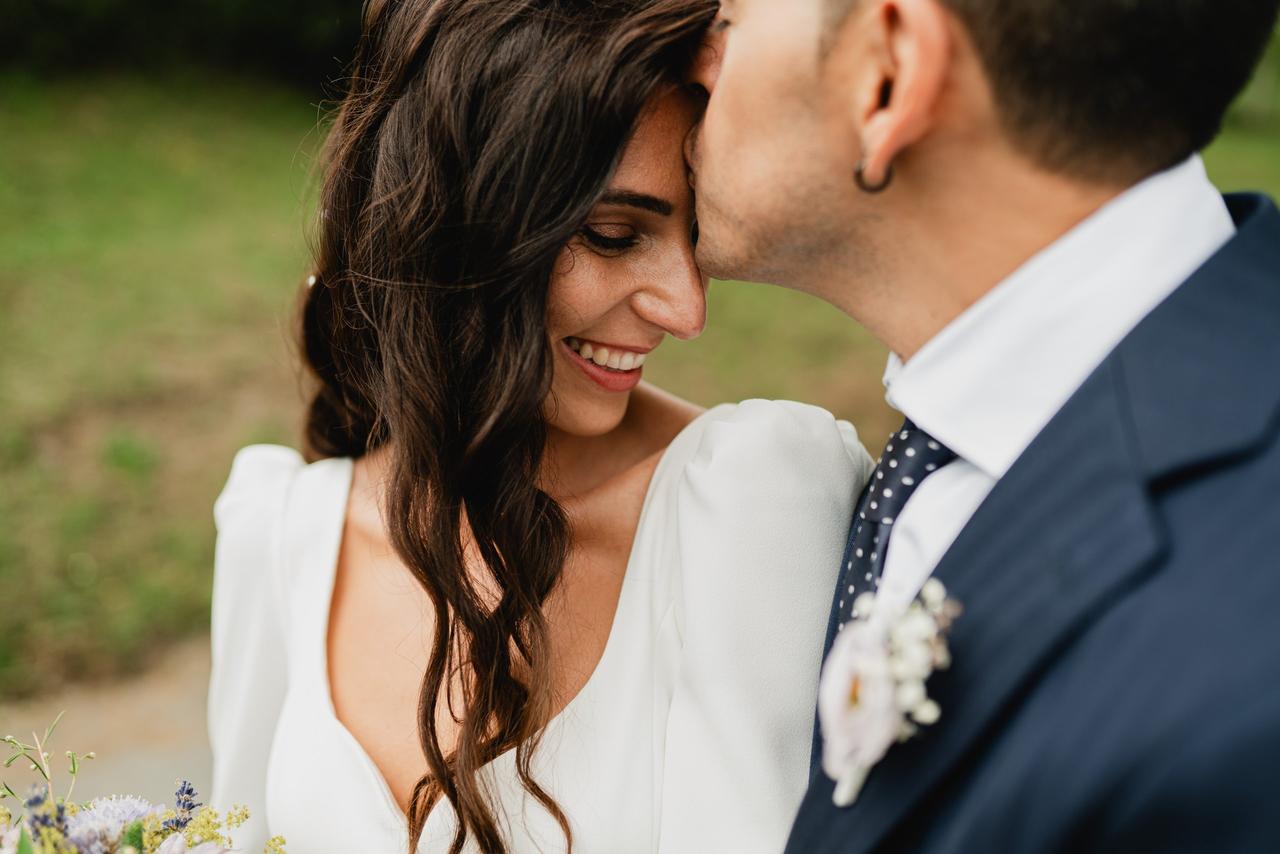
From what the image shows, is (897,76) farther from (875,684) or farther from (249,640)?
(249,640)

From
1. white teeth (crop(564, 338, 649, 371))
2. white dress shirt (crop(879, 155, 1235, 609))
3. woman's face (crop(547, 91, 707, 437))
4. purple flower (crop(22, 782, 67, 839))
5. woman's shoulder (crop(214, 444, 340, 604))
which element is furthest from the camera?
woman's shoulder (crop(214, 444, 340, 604))

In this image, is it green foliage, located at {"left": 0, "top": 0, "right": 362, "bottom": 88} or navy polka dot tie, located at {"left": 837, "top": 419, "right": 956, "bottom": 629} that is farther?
green foliage, located at {"left": 0, "top": 0, "right": 362, "bottom": 88}

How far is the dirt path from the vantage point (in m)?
4.69

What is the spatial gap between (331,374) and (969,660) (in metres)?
1.84

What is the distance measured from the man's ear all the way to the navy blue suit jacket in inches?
16.7

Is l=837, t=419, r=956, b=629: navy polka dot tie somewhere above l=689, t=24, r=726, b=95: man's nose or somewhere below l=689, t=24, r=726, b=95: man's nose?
below

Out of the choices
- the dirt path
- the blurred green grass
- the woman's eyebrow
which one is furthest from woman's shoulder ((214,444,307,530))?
the dirt path

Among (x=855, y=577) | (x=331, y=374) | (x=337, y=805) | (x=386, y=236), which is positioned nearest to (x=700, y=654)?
(x=855, y=577)

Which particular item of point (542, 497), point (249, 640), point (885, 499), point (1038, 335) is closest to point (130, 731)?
point (249, 640)

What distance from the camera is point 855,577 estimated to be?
1947 millimetres

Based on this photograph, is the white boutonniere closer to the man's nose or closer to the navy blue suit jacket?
the navy blue suit jacket

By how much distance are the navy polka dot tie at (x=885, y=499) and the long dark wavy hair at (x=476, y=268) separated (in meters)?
0.66

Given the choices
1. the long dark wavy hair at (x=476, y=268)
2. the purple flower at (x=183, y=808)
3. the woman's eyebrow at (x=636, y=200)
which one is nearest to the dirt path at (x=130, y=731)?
the long dark wavy hair at (x=476, y=268)

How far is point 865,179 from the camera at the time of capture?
173cm
